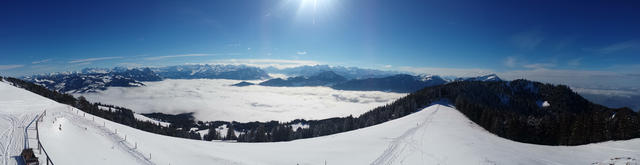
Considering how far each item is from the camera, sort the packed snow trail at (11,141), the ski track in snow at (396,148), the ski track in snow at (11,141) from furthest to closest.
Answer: the ski track in snow at (396,148), the ski track in snow at (11,141), the packed snow trail at (11,141)

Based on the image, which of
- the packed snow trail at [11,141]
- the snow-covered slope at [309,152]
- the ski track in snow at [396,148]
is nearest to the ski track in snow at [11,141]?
the packed snow trail at [11,141]

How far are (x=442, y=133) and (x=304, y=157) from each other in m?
26.9

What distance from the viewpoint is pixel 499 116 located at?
58.9 metres

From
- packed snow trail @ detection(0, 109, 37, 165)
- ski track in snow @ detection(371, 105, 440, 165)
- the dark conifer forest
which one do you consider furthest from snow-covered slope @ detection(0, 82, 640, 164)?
the dark conifer forest

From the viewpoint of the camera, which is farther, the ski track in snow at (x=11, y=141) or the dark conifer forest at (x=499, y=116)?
the dark conifer forest at (x=499, y=116)

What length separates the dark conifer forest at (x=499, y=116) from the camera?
42.4 metres

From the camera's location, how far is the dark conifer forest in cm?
4236

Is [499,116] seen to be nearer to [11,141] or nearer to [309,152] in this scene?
[309,152]

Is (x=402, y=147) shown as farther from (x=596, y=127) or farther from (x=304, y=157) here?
(x=596, y=127)

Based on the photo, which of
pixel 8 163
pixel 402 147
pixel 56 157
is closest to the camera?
pixel 8 163

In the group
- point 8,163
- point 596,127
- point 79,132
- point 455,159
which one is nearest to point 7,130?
point 79,132

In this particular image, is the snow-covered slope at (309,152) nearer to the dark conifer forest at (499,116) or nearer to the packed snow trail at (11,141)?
the packed snow trail at (11,141)

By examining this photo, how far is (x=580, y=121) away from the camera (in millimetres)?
44156

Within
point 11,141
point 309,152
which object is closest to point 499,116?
point 309,152
